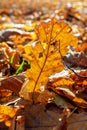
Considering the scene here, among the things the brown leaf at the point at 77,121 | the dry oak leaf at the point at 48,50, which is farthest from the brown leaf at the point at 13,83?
the brown leaf at the point at 77,121

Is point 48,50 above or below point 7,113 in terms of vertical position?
above

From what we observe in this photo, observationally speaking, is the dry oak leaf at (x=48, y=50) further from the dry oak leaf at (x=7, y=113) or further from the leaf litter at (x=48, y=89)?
the dry oak leaf at (x=7, y=113)

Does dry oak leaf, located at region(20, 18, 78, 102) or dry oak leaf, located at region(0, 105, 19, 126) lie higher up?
dry oak leaf, located at region(20, 18, 78, 102)

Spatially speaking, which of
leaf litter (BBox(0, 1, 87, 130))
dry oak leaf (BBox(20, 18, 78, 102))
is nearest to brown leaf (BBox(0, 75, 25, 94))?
leaf litter (BBox(0, 1, 87, 130))

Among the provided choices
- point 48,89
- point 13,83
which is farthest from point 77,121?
point 13,83

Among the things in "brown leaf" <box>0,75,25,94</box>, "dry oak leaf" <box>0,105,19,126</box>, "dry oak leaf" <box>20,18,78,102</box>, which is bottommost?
"dry oak leaf" <box>0,105,19,126</box>

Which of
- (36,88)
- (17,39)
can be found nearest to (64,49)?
(36,88)

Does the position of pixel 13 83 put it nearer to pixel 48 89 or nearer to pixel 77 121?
pixel 48 89

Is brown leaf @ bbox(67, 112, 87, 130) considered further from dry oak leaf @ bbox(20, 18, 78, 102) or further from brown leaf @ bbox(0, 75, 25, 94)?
brown leaf @ bbox(0, 75, 25, 94)
